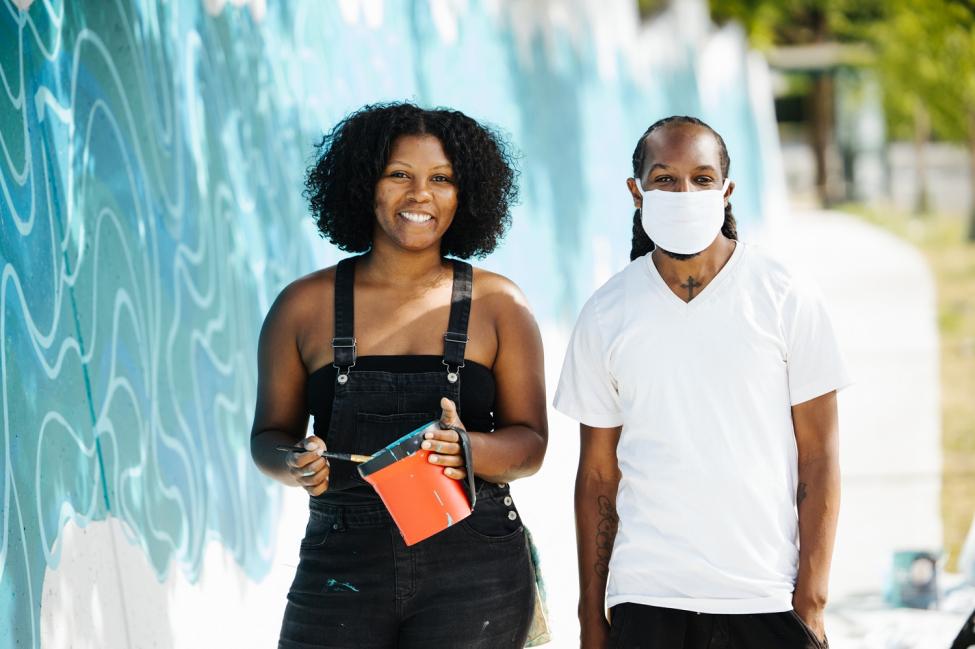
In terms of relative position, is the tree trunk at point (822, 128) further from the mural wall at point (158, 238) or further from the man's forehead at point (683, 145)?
the man's forehead at point (683, 145)

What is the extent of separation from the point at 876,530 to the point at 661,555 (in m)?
5.23

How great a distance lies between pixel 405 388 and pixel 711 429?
2.21ft

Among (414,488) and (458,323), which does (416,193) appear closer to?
(458,323)

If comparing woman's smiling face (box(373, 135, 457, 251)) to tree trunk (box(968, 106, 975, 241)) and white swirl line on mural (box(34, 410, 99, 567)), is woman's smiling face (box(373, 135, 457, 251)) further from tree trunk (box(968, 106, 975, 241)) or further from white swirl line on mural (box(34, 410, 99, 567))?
tree trunk (box(968, 106, 975, 241))

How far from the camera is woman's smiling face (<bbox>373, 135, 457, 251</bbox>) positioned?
123 inches

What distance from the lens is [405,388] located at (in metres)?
3.01

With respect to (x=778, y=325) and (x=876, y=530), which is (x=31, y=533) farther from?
(x=876, y=530)

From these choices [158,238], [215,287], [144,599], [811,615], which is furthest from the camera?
[215,287]

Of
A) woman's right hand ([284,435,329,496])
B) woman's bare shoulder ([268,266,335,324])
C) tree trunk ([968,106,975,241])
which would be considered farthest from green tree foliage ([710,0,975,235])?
woman's right hand ([284,435,329,496])

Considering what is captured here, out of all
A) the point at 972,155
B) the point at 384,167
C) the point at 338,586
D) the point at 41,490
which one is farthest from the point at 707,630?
the point at 972,155

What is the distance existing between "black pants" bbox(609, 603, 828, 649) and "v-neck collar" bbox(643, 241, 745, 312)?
2.19ft

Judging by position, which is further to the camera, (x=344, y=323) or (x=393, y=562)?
(x=344, y=323)

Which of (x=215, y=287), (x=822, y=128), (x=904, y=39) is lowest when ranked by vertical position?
(x=215, y=287)

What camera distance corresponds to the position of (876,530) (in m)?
7.79
